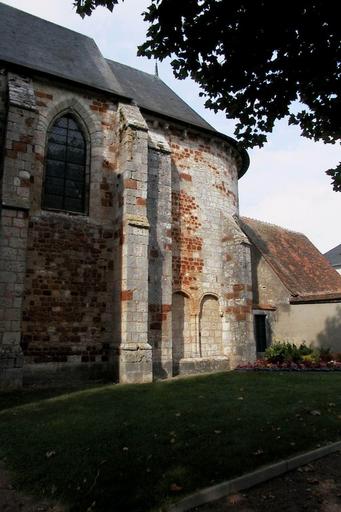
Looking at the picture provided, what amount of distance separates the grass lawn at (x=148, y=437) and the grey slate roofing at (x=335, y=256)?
34395 millimetres

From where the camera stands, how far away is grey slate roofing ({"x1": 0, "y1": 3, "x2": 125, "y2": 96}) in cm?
1184

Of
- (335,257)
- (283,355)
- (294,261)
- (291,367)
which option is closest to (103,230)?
(291,367)

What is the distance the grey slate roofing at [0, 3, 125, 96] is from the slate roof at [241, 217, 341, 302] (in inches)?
385

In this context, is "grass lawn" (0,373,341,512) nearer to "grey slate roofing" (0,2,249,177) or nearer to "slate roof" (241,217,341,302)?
"grey slate roofing" (0,2,249,177)

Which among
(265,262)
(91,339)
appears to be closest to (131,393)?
(91,339)

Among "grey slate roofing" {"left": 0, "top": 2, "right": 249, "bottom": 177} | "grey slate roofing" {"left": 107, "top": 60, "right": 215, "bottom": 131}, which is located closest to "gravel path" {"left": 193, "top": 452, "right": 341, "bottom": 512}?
"grey slate roofing" {"left": 0, "top": 2, "right": 249, "bottom": 177}

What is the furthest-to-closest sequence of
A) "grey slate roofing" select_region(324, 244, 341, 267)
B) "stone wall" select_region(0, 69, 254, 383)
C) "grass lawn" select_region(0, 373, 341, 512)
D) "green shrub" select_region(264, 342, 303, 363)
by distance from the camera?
"grey slate roofing" select_region(324, 244, 341, 267)
"green shrub" select_region(264, 342, 303, 363)
"stone wall" select_region(0, 69, 254, 383)
"grass lawn" select_region(0, 373, 341, 512)

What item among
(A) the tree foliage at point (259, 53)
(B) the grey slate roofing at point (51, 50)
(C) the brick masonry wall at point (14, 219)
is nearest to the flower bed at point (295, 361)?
(C) the brick masonry wall at point (14, 219)

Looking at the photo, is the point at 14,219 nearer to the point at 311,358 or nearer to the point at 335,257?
the point at 311,358

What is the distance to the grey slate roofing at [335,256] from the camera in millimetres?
40656

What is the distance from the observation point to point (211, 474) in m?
4.42

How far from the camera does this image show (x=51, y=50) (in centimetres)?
1328

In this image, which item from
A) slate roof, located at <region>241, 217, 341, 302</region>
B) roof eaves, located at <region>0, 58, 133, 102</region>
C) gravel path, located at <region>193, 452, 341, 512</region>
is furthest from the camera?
slate roof, located at <region>241, 217, 341, 302</region>

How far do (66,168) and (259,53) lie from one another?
25.9ft
